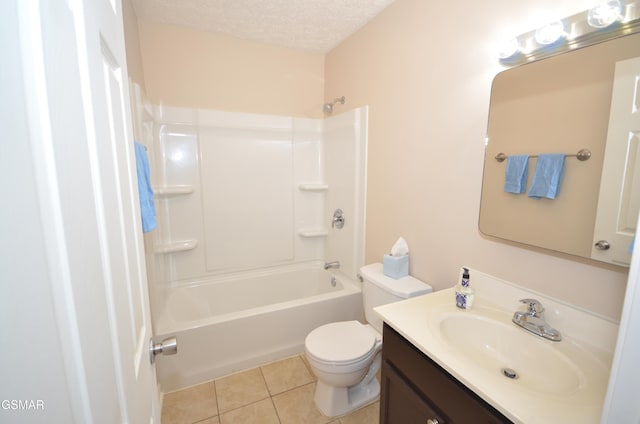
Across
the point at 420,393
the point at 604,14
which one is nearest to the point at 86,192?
the point at 420,393

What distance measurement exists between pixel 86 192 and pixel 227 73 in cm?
236

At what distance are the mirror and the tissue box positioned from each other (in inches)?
20.7

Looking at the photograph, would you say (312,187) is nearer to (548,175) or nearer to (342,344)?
(342,344)

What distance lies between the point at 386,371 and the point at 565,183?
41.4 inches

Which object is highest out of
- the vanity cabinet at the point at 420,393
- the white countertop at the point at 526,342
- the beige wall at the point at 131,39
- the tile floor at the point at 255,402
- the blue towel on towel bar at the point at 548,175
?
the beige wall at the point at 131,39

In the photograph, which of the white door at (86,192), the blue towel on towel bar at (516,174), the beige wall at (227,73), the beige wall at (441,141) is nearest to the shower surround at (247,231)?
the beige wall at (227,73)

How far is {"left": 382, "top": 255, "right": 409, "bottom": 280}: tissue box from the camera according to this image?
169 centimetres

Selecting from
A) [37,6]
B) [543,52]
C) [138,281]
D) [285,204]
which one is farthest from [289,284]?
[37,6]

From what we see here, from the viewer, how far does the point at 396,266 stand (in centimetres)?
169

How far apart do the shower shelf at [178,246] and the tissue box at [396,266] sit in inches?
65.4

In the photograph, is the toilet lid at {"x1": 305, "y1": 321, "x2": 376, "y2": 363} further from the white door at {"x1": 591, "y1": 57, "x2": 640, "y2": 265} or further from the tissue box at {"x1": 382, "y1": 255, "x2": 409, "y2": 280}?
the white door at {"x1": 591, "y1": 57, "x2": 640, "y2": 265}

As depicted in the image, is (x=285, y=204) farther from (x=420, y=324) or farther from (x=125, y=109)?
(x=125, y=109)

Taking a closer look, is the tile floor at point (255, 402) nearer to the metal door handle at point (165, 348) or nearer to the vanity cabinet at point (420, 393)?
the vanity cabinet at point (420, 393)

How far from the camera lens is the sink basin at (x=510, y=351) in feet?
2.95
